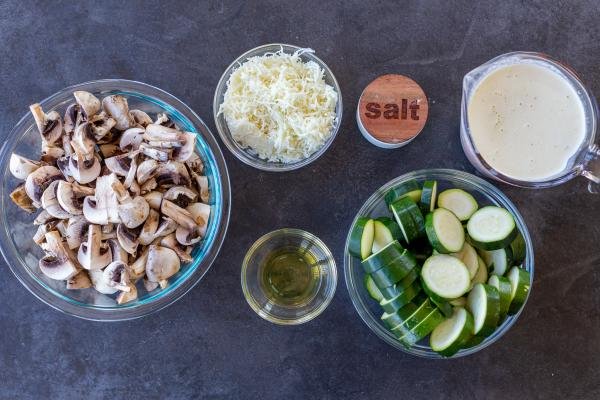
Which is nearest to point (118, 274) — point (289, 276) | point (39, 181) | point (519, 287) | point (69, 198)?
point (69, 198)

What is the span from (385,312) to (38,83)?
68.2 inches

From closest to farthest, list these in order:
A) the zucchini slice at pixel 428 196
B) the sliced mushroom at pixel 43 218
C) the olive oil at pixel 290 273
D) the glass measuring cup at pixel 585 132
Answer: the sliced mushroom at pixel 43 218 < the zucchini slice at pixel 428 196 < the glass measuring cup at pixel 585 132 < the olive oil at pixel 290 273

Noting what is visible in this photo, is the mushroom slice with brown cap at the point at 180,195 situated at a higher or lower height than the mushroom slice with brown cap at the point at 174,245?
higher

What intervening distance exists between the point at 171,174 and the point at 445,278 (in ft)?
3.43

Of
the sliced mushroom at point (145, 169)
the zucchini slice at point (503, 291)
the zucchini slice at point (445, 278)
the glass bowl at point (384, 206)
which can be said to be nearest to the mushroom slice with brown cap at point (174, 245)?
the sliced mushroom at point (145, 169)

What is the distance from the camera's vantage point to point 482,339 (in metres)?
2.01

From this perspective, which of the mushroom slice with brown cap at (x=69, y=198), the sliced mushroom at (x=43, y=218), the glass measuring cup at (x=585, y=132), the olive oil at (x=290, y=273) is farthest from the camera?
Result: the olive oil at (x=290, y=273)

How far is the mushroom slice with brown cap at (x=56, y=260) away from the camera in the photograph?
181 centimetres

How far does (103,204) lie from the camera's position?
1.78 m

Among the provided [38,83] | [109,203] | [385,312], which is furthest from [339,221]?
[38,83]

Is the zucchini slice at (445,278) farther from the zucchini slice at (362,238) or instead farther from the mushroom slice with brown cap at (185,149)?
the mushroom slice with brown cap at (185,149)

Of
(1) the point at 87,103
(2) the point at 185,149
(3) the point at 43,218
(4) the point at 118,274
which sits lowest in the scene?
(4) the point at 118,274

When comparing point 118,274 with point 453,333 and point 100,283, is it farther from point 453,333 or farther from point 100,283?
point 453,333

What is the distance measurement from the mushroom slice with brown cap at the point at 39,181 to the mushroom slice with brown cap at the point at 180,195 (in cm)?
40
